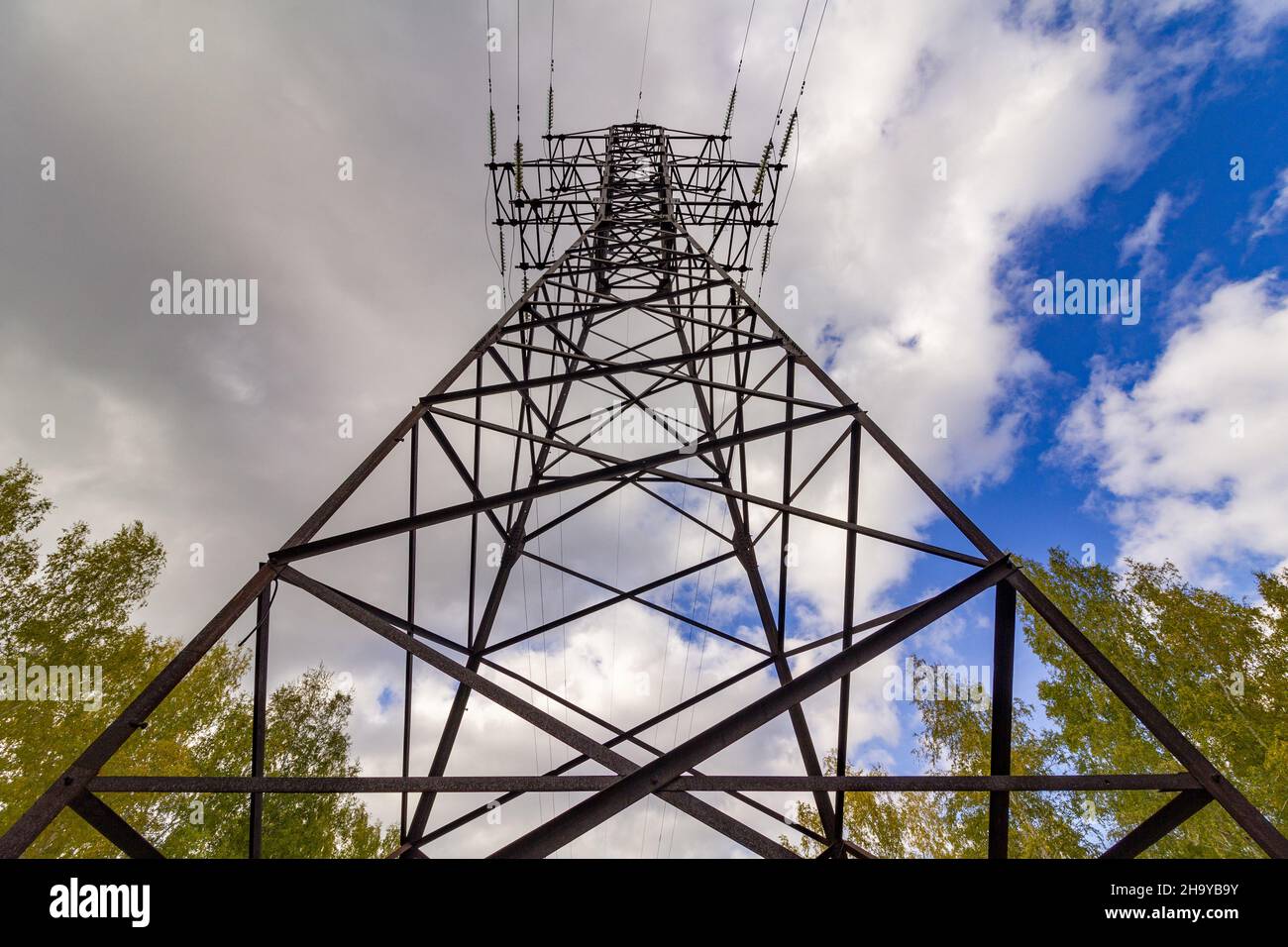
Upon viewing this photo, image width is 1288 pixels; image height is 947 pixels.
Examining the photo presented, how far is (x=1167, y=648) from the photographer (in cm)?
1352

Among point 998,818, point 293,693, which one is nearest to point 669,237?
point 998,818

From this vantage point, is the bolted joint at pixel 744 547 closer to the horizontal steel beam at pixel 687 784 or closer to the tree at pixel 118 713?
the horizontal steel beam at pixel 687 784

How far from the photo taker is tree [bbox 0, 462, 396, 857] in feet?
33.7

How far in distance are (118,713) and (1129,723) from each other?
22423 mm

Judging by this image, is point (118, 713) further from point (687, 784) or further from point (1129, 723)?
point (1129, 723)

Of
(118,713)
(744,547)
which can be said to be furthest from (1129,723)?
(118,713)

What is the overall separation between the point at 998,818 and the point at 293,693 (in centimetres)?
1900

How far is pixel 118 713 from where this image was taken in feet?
38.8

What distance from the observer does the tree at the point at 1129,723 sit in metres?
11.5

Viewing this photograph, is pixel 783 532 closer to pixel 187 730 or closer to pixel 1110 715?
pixel 1110 715

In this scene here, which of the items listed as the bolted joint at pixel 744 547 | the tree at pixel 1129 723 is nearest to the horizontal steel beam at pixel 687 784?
the bolted joint at pixel 744 547

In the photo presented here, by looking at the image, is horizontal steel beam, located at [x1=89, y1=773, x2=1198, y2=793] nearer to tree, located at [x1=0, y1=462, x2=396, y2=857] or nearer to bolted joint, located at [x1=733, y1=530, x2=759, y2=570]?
bolted joint, located at [x1=733, y1=530, x2=759, y2=570]

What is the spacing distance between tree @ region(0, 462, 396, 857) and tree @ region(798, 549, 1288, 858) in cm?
1532

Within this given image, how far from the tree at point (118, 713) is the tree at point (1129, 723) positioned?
15.3 metres
